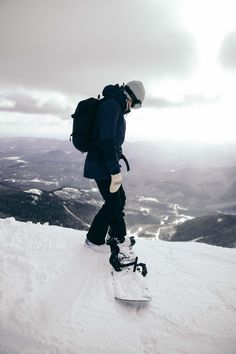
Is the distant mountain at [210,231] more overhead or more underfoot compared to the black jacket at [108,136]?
more underfoot

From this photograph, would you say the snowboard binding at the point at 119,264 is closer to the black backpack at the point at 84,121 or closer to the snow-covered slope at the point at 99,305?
the snow-covered slope at the point at 99,305

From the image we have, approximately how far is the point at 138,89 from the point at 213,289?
4.05 m

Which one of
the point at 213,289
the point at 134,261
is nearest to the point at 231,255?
the point at 213,289

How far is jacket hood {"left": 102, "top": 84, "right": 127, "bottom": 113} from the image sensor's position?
5.66 meters

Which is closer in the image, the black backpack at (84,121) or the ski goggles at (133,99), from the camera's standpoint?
the black backpack at (84,121)

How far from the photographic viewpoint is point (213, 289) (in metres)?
5.34

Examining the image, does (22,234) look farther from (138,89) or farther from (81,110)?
(138,89)

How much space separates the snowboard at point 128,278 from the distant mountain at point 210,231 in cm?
10468

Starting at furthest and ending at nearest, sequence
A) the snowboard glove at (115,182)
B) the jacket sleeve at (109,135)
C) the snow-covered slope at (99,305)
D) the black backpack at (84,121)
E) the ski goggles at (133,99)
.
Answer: the ski goggles at (133,99)
the black backpack at (84,121)
the snowboard glove at (115,182)
the jacket sleeve at (109,135)
the snow-covered slope at (99,305)

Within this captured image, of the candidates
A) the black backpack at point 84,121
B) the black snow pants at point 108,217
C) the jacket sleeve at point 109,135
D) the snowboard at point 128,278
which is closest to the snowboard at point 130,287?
the snowboard at point 128,278

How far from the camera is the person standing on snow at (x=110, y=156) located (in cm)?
542

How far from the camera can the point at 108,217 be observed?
611 cm

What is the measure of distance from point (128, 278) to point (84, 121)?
2.95 meters

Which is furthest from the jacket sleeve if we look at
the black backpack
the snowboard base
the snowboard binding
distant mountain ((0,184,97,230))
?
distant mountain ((0,184,97,230))
